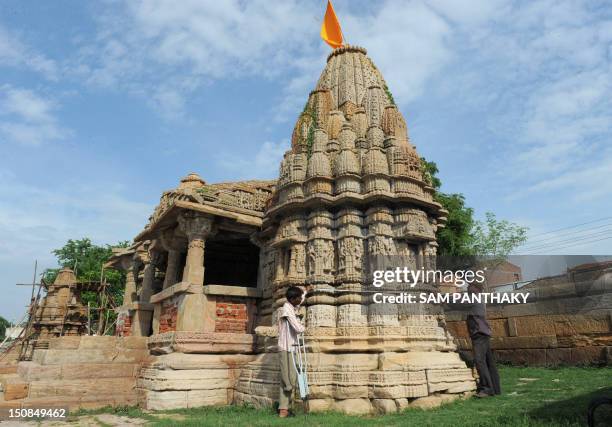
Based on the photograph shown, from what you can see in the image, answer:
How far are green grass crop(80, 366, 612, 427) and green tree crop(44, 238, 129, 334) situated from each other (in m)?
27.0

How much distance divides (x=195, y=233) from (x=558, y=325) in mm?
9511

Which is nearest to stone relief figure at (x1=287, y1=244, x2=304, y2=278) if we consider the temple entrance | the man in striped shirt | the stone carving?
the stone carving

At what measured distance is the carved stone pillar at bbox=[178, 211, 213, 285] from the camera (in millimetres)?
10961

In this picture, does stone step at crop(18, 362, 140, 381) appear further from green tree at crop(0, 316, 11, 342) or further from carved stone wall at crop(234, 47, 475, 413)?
green tree at crop(0, 316, 11, 342)

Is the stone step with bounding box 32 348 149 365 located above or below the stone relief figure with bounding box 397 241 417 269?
below

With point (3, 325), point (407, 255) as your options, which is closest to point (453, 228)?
point (407, 255)

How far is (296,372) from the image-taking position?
23.8 feet

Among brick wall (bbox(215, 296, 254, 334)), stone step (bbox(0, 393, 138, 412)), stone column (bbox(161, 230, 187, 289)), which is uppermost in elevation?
stone column (bbox(161, 230, 187, 289))

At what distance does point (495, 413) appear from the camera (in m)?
6.05

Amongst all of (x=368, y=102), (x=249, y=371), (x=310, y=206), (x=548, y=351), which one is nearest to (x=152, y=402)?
(x=249, y=371)

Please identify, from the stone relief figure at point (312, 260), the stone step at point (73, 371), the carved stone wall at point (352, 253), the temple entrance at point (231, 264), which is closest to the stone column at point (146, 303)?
the temple entrance at point (231, 264)

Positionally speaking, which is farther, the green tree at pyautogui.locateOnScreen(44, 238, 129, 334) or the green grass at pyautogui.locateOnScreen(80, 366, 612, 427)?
the green tree at pyautogui.locateOnScreen(44, 238, 129, 334)

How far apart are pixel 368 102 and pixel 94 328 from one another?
96.8ft

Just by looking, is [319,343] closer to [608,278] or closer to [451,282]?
[451,282]
